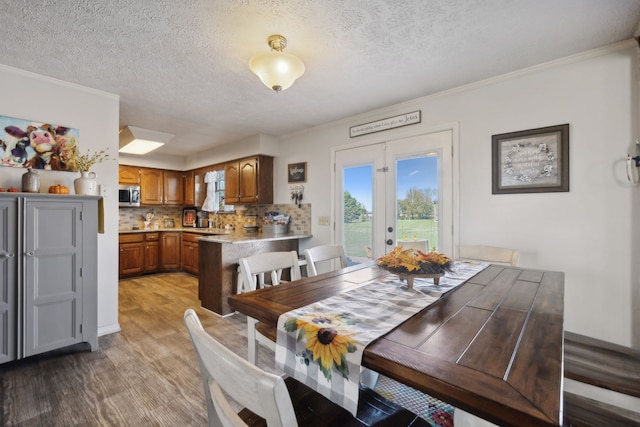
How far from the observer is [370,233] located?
3.44 m

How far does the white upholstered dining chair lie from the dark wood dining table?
61 millimetres

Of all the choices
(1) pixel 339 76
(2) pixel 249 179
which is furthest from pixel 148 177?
(1) pixel 339 76

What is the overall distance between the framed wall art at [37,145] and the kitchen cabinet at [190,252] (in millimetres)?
2725

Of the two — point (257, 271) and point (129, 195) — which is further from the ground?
point (129, 195)

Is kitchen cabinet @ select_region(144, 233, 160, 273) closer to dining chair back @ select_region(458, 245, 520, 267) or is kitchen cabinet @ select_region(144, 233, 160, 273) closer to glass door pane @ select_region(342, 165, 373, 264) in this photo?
glass door pane @ select_region(342, 165, 373, 264)

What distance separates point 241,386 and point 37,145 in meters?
3.12

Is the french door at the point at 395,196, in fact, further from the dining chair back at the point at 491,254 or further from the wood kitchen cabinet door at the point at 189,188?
the wood kitchen cabinet door at the point at 189,188

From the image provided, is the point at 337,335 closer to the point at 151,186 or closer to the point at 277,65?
the point at 277,65

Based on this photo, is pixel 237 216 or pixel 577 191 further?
pixel 237 216

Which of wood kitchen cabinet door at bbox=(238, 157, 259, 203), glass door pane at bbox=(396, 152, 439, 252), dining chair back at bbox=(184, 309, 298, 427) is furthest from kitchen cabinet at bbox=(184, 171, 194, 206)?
dining chair back at bbox=(184, 309, 298, 427)

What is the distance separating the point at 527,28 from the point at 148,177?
19.8 feet

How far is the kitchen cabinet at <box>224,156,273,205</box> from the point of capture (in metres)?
4.46

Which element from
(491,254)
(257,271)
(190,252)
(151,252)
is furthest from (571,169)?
(151,252)

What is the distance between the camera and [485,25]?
1.84m
